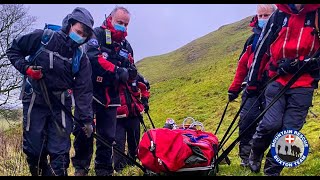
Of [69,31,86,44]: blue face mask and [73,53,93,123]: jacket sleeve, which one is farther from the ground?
[69,31,86,44]: blue face mask

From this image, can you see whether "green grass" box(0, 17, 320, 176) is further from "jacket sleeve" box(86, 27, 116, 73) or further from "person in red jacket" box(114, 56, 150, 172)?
"jacket sleeve" box(86, 27, 116, 73)

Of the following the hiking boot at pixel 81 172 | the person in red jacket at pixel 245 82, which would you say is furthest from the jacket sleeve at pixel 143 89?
the hiking boot at pixel 81 172

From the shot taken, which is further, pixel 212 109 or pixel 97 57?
pixel 212 109

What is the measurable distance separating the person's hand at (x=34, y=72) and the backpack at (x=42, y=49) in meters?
0.23

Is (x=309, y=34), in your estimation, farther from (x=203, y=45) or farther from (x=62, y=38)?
(x=203, y=45)

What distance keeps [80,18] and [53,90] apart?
95cm

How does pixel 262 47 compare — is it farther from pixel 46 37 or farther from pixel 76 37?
pixel 46 37

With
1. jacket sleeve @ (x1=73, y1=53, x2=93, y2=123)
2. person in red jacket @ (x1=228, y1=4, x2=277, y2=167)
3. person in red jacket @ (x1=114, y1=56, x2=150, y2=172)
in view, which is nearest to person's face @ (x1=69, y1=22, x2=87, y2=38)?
jacket sleeve @ (x1=73, y1=53, x2=93, y2=123)

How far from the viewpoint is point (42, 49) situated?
5281 millimetres

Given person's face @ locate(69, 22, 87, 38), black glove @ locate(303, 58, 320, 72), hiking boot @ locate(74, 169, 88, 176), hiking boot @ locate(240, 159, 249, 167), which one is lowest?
hiking boot @ locate(240, 159, 249, 167)

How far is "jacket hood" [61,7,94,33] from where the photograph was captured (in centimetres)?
546

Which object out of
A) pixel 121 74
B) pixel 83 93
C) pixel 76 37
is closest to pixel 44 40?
pixel 76 37

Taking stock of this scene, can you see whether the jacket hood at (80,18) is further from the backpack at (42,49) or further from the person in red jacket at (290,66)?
the person in red jacket at (290,66)

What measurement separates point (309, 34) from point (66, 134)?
3171 millimetres
